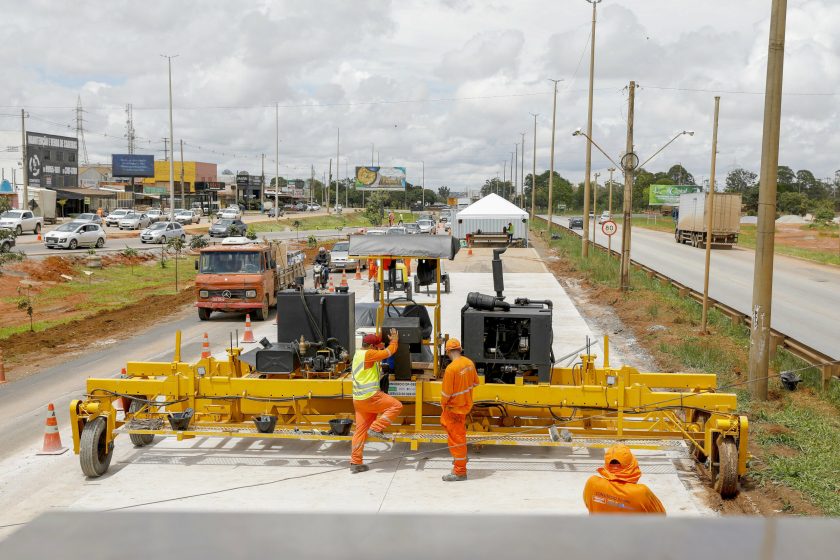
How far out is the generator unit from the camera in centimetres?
978

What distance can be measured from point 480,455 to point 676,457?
2.46 meters

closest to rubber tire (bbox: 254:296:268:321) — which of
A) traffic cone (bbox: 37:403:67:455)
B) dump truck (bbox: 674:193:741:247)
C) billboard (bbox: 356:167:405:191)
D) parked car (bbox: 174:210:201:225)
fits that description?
traffic cone (bbox: 37:403:67:455)

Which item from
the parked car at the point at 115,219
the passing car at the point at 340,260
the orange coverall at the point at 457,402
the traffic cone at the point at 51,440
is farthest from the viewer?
the parked car at the point at 115,219

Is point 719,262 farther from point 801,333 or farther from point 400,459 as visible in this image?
point 400,459

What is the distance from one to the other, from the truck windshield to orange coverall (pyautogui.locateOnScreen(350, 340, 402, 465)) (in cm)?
1344

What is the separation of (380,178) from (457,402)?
134249mm

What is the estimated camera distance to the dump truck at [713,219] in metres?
51.0

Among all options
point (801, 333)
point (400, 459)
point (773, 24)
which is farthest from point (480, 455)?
point (801, 333)

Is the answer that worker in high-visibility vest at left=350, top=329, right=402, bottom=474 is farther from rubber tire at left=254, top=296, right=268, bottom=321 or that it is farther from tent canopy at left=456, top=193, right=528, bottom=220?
tent canopy at left=456, top=193, right=528, bottom=220

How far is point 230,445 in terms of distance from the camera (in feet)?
34.0

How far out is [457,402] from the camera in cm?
873

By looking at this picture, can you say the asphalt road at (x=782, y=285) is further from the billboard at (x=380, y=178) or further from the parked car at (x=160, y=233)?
the billboard at (x=380, y=178)

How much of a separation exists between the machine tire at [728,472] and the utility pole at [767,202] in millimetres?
3847

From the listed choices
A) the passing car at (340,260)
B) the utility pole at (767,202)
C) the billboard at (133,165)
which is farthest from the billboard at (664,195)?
the utility pole at (767,202)
